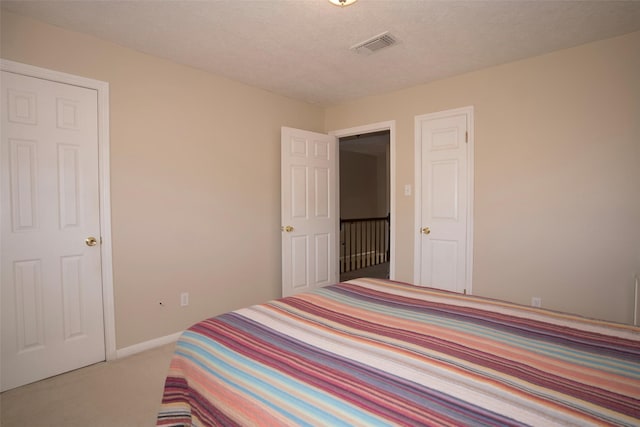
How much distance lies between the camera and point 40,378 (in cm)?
226

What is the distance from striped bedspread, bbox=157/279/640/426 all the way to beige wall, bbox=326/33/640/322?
5.26ft

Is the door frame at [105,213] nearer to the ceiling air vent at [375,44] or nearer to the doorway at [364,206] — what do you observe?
the ceiling air vent at [375,44]

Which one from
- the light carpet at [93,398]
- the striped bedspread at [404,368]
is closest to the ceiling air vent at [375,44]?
the striped bedspread at [404,368]

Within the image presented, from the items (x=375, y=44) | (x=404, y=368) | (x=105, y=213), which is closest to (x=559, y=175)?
(x=375, y=44)

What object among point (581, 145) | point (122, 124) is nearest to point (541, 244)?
point (581, 145)

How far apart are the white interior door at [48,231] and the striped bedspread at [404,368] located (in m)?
1.59

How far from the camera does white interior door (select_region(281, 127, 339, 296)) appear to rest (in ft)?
12.2

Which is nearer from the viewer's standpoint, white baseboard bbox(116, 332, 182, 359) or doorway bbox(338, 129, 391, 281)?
white baseboard bbox(116, 332, 182, 359)

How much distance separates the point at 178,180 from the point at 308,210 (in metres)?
1.54

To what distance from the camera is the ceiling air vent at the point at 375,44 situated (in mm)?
2448

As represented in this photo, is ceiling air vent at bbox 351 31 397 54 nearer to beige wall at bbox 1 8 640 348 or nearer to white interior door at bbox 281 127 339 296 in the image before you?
beige wall at bbox 1 8 640 348

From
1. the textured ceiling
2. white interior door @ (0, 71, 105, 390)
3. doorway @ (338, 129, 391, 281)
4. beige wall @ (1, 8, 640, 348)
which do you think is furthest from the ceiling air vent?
doorway @ (338, 129, 391, 281)

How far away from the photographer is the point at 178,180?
295 cm

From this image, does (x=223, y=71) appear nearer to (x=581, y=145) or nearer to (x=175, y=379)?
(x=175, y=379)
